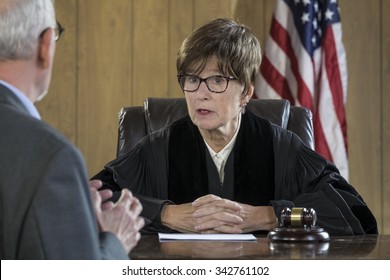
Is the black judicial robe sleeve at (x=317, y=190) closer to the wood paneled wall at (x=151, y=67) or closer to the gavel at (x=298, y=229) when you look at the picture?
the gavel at (x=298, y=229)

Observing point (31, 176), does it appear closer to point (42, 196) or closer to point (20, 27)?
point (42, 196)

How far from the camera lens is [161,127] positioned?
322 centimetres

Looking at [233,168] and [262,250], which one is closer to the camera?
[262,250]

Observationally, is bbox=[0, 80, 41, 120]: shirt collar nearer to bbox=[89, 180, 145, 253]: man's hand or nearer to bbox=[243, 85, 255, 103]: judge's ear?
bbox=[89, 180, 145, 253]: man's hand

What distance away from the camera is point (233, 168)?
2934 mm

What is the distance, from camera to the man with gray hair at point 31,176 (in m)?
1.16

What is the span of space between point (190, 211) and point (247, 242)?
0.43 m

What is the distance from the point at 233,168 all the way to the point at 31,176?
181cm

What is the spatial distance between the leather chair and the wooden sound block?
100 cm

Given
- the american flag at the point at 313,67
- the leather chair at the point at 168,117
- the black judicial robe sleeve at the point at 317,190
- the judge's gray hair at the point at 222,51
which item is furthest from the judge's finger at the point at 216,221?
the american flag at the point at 313,67

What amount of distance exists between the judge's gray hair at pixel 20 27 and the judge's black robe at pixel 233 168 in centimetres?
151

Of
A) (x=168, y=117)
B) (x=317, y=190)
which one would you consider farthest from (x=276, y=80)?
(x=317, y=190)

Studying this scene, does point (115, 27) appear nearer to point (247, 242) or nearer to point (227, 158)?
point (227, 158)

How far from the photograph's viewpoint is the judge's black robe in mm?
2861
